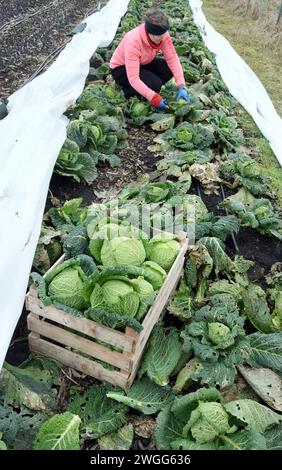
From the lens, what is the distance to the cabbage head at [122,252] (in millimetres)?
3332

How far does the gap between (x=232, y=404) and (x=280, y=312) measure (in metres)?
1.22

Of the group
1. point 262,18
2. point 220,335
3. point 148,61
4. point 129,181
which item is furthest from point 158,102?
point 262,18

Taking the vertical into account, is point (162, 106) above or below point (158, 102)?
below

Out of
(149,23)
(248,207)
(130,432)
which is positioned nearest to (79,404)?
(130,432)

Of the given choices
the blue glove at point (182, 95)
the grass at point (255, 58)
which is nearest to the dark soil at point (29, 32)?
the blue glove at point (182, 95)

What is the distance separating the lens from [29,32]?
10281 mm

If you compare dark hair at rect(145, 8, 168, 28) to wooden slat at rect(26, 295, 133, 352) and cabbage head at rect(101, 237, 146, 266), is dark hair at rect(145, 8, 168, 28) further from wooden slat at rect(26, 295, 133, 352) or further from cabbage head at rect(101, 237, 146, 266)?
wooden slat at rect(26, 295, 133, 352)

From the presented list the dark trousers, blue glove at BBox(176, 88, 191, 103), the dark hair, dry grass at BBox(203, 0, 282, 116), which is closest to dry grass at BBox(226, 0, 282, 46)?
dry grass at BBox(203, 0, 282, 116)

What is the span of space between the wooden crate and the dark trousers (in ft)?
15.0

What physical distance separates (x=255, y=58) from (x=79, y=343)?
10636 mm

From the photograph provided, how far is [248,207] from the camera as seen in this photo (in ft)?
17.3

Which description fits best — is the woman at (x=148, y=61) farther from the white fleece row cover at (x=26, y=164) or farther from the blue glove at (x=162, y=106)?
the white fleece row cover at (x=26, y=164)

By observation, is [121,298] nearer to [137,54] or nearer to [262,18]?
[137,54]

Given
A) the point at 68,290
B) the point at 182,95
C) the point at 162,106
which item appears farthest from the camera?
the point at 182,95
